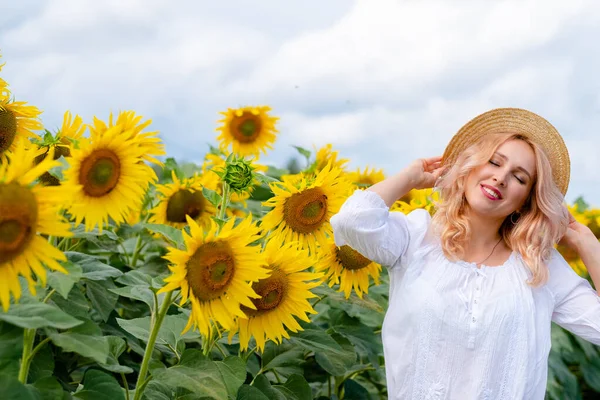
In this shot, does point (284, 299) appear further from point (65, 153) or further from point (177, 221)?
point (177, 221)

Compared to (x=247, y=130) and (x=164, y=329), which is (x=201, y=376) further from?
(x=247, y=130)

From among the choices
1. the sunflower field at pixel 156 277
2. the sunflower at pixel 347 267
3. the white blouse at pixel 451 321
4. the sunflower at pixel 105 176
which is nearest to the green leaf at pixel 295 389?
the sunflower field at pixel 156 277

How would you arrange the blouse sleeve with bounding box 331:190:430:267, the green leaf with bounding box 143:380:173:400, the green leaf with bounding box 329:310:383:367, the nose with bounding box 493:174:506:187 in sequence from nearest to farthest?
the green leaf with bounding box 143:380:173:400 < the blouse sleeve with bounding box 331:190:430:267 < the nose with bounding box 493:174:506:187 < the green leaf with bounding box 329:310:383:367

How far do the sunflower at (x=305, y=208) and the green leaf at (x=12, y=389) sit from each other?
1050 millimetres

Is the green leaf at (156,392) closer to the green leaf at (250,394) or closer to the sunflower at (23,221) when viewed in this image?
the green leaf at (250,394)

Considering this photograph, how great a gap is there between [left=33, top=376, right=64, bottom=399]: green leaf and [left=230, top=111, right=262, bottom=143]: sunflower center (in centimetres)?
280

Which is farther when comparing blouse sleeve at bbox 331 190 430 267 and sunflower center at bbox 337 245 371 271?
sunflower center at bbox 337 245 371 271

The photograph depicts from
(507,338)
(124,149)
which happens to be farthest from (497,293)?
(124,149)

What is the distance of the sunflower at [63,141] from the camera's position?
2.00 metres

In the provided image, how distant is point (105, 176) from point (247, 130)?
102 inches

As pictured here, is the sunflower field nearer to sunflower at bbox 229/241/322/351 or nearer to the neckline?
sunflower at bbox 229/241/322/351

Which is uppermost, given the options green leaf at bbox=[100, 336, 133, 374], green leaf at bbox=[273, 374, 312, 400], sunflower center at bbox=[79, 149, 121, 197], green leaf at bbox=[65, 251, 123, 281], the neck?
the neck

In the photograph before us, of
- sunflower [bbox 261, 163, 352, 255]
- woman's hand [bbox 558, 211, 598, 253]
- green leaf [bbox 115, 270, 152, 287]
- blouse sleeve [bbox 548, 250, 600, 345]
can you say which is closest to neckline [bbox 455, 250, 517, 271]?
blouse sleeve [bbox 548, 250, 600, 345]

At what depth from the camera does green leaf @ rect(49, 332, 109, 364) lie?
5.28 ft
